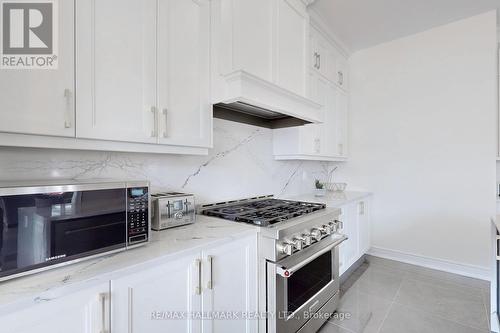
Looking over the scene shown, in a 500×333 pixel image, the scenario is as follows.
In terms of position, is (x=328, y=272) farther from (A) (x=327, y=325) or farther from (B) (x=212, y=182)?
(B) (x=212, y=182)

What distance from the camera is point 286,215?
1601mm

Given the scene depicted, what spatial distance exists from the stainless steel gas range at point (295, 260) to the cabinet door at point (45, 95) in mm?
1048

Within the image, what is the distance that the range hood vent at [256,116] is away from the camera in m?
1.89

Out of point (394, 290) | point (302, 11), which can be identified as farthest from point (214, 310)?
point (302, 11)

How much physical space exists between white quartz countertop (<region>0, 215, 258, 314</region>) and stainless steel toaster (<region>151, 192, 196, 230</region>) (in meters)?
0.05

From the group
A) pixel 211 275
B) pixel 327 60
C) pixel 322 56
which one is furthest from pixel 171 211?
pixel 327 60

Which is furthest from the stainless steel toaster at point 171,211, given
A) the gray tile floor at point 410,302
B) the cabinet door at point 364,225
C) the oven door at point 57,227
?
the cabinet door at point 364,225

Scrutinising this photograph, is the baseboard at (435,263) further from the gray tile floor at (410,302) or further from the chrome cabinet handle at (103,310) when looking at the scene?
the chrome cabinet handle at (103,310)

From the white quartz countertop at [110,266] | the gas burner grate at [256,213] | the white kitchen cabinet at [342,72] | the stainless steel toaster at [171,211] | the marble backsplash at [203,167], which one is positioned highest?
the white kitchen cabinet at [342,72]

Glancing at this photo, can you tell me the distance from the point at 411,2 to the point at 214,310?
10.5ft

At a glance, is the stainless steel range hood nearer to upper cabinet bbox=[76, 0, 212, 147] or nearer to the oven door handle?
upper cabinet bbox=[76, 0, 212, 147]

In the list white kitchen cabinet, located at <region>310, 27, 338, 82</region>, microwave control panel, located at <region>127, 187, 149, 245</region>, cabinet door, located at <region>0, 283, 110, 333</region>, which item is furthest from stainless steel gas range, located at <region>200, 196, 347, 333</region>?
white kitchen cabinet, located at <region>310, 27, 338, 82</region>

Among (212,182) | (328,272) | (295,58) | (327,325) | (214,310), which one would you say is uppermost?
(295,58)

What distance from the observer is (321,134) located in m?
2.75
